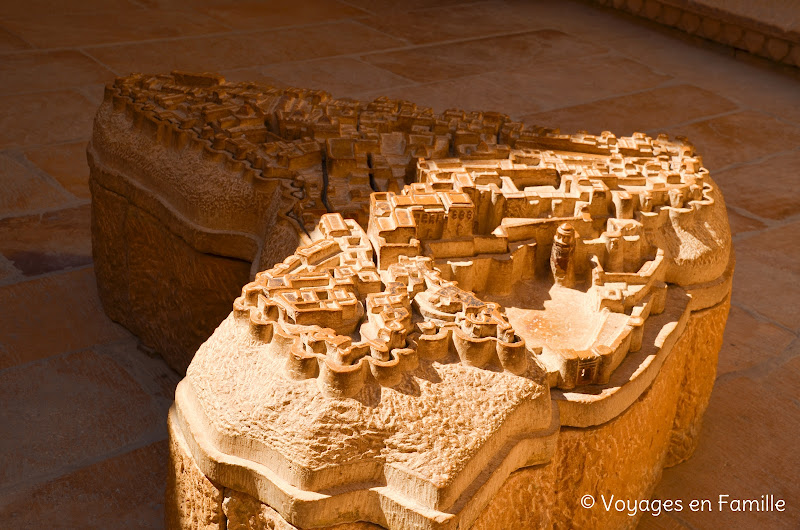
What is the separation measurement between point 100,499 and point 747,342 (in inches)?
90.9

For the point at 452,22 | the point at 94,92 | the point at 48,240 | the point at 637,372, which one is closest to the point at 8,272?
the point at 48,240

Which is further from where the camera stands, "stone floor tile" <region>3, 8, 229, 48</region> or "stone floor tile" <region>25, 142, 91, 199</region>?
"stone floor tile" <region>3, 8, 229, 48</region>

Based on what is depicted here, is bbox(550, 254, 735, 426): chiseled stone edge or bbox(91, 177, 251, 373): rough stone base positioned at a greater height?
bbox(550, 254, 735, 426): chiseled stone edge

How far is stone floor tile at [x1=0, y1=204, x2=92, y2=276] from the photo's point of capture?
3.95m

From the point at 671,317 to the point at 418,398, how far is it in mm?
907

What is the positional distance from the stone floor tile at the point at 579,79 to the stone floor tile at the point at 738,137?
668 mm

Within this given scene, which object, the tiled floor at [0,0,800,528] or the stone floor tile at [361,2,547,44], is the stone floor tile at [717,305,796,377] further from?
the stone floor tile at [361,2,547,44]

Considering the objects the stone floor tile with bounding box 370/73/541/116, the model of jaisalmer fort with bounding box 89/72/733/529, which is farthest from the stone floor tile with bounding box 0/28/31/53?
the model of jaisalmer fort with bounding box 89/72/733/529

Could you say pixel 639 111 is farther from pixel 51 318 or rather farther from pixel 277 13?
pixel 51 318

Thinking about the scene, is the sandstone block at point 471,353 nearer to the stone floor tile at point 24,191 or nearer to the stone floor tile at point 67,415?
the stone floor tile at point 67,415

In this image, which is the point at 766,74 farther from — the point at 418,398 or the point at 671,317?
the point at 418,398

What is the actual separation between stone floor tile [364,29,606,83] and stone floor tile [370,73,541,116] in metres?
0.15

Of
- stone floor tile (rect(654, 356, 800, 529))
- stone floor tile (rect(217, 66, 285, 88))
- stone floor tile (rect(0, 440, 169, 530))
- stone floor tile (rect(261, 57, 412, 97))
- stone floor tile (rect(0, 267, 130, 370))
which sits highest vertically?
stone floor tile (rect(654, 356, 800, 529))

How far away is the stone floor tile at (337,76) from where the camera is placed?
6.09 metres
